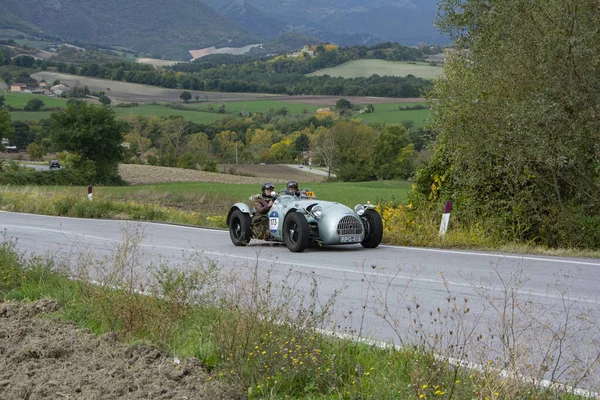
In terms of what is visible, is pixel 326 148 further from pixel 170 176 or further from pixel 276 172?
pixel 170 176

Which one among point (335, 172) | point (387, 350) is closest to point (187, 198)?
point (387, 350)

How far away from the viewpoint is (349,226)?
1537 centimetres

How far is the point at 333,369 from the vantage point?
595 cm

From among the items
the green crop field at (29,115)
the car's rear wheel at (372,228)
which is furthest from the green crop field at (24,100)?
the car's rear wheel at (372,228)

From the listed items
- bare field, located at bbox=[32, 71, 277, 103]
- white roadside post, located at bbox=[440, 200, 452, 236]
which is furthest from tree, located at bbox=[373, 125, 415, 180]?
white roadside post, located at bbox=[440, 200, 452, 236]

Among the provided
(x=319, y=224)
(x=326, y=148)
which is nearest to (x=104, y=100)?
(x=326, y=148)

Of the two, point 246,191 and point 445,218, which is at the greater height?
point 445,218

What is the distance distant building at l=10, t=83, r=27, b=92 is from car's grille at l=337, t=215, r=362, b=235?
6429 inches

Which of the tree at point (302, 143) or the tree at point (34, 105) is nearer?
the tree at point (302, 143)

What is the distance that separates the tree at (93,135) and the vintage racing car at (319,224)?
7214 cm

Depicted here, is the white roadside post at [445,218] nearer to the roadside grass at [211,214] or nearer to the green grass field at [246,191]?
the roadside grass at [211,214]

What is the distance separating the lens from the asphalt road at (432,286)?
7199mm

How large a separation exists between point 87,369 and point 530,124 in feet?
40.6

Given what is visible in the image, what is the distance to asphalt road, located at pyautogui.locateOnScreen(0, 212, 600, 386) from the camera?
7.20 meters
